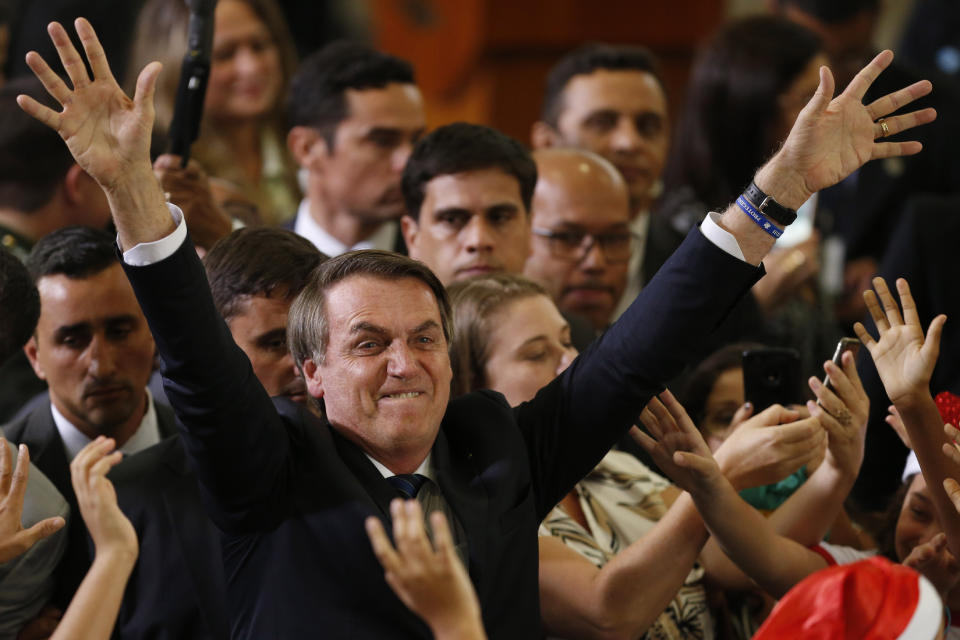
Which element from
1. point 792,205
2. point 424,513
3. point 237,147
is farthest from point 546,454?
point 237,147

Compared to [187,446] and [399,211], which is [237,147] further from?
[187,446]

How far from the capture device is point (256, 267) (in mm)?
2410

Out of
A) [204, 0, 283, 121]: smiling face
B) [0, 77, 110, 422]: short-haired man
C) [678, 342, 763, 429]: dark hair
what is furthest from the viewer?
[204, 0, 283, 121]: smiling face

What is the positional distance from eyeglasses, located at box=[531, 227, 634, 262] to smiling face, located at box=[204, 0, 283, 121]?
1112 mm

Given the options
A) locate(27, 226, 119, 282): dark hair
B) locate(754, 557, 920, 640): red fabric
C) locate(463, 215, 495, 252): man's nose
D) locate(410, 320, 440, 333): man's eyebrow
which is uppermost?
locate(410, 320, 440, 333): man's eyebrow

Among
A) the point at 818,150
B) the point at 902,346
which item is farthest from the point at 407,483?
the point at 902,346

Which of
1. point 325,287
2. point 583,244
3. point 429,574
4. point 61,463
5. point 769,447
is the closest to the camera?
point 429,574

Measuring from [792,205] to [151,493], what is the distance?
112 cm

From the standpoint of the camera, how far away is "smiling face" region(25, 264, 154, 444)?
103 inches

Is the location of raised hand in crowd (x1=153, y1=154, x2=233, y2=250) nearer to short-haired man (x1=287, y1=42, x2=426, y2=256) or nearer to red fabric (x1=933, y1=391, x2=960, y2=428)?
short-haired man (x1=287, y1=42, x2=426, y2=256)

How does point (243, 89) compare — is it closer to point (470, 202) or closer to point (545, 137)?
point (545, 137)

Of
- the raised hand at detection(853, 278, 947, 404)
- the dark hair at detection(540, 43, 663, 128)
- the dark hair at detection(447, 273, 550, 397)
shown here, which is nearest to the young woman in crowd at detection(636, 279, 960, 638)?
the raised hand at detection(853, 278, 947, 404)

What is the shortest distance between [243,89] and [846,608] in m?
2.88

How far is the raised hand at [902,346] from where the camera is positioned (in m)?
2.28
